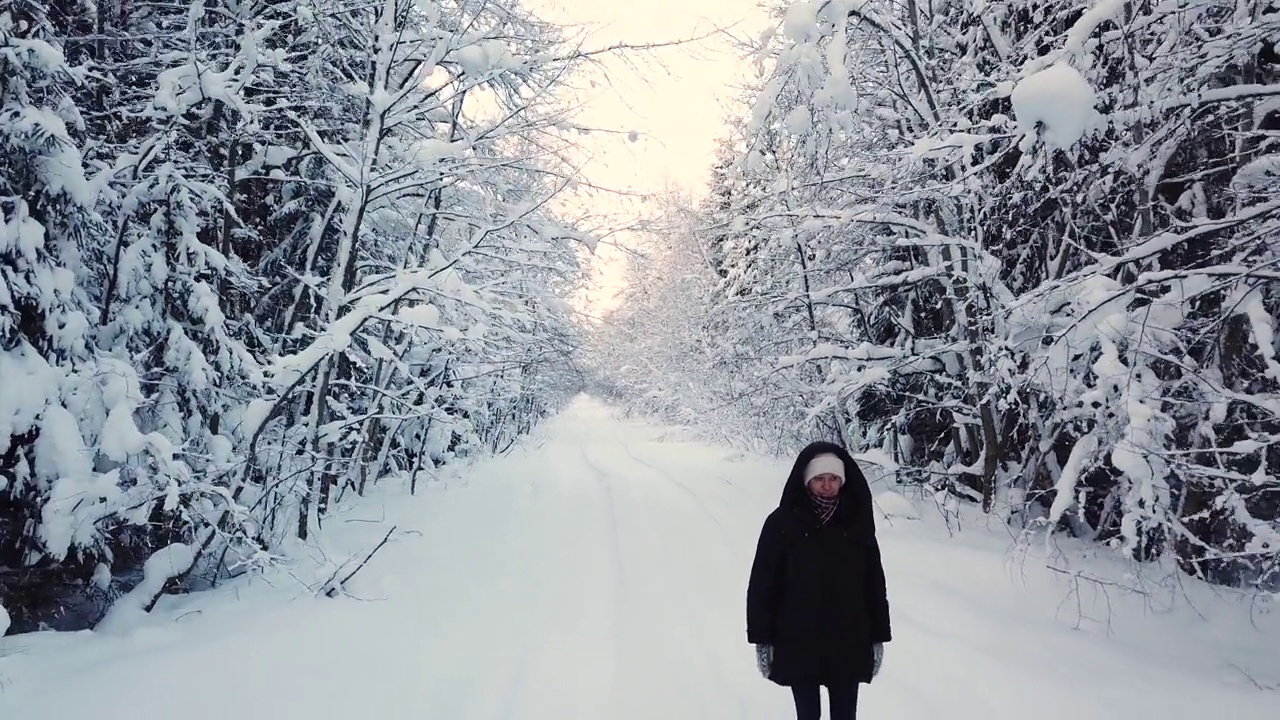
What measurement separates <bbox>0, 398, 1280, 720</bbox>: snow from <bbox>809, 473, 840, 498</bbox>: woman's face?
181 cm

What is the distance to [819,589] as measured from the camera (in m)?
3.34

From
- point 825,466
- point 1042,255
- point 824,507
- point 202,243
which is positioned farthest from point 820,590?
point 1042,255

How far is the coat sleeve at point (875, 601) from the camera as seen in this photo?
342cm

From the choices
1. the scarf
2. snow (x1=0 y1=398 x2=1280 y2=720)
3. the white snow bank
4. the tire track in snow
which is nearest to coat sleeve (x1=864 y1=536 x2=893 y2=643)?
the scarf

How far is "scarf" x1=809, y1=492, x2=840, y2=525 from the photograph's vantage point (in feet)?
11.1

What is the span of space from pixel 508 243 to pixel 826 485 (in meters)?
4.55

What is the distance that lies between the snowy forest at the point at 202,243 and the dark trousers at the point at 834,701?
11.8 feet

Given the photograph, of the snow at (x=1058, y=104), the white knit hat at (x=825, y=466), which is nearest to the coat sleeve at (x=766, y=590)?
the white knit hat at (x=825, y=466)

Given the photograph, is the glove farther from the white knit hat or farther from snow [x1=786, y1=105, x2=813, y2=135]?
snow [x1=786, y1=105, x2=813, y2=135]

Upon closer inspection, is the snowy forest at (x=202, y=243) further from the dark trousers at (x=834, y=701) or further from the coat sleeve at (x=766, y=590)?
the dark trousers at (x=834, y=701)

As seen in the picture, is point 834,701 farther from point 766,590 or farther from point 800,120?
point 800,120

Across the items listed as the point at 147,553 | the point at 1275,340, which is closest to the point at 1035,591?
the point at 1275,340

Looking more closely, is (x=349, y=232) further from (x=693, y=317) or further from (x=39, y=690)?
(x=693, y=317)

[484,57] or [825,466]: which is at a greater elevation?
[484,57]
